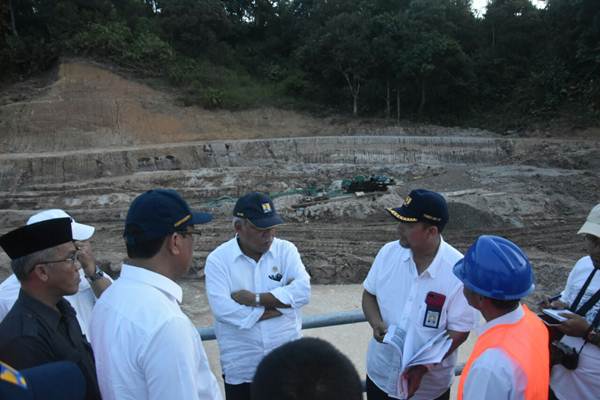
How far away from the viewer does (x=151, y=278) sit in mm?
1910

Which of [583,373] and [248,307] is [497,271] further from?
[248,307]

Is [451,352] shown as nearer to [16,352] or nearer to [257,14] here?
[16,352]

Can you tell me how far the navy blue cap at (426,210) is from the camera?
279cm

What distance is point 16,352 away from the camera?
189 cm

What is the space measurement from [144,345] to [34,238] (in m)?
0.86

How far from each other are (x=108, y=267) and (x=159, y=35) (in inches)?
1010

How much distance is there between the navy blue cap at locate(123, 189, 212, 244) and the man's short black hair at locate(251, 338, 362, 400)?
0.89m

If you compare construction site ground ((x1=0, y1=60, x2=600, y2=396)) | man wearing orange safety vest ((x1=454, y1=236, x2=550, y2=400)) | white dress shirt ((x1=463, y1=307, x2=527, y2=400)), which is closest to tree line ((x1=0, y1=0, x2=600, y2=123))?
construction site ground ((x1=0, y1=60, x2=600, y2=396))

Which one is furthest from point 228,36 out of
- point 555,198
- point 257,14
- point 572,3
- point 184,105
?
point 555,198

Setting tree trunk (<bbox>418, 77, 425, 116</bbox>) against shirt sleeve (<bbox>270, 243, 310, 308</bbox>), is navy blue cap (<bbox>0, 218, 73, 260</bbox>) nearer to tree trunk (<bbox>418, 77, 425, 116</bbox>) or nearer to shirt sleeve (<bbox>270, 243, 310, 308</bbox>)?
shirt sleeve (<bbox>270, 243, 310, 308</bbox>)

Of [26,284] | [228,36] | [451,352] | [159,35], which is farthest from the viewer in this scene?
[228,36]

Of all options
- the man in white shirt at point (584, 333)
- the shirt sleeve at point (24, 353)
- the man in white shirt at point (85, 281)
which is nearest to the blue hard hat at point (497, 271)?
the man in white shirt at point (584, 333)

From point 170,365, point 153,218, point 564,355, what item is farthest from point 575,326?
point 153,218

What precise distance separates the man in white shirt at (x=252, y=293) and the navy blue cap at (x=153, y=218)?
1298 millimetres
